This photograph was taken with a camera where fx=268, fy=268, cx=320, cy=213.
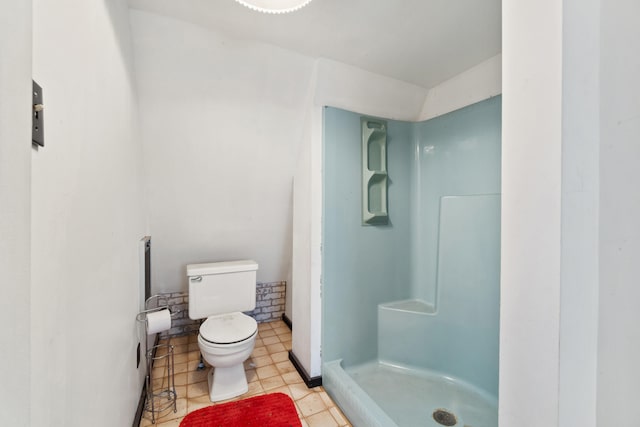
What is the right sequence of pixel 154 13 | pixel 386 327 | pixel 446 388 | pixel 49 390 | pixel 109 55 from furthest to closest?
pixel 386 327 → pixel 446 388 → pixel 154 13 → pixel 109 55 → pixel 49 390

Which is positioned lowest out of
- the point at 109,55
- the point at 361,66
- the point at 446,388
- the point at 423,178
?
the point at 446,388

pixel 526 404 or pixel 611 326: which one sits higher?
pixel 611 326

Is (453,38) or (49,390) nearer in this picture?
(49,390)

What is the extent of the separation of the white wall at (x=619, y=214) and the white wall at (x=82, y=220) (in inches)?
46.4

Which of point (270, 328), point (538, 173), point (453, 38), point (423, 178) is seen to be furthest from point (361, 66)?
point (270, 328)

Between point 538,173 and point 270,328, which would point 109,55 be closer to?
point 538,173

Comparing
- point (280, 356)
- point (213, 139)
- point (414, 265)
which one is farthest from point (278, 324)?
point (213, 139)

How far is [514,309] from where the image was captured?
0.67 meters

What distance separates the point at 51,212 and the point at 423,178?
210 cm

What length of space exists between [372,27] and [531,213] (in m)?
1.30

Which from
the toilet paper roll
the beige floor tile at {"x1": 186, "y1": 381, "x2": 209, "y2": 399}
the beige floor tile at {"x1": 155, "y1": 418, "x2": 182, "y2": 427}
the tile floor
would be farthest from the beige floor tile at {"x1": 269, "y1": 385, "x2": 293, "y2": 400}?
the toilet paper roll

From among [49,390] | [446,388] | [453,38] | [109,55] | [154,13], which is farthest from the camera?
[446,388]

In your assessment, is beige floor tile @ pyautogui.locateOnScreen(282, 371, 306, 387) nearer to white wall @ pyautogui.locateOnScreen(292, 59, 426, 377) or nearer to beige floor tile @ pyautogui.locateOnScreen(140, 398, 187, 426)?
white wall @ pyautogui.locateOnScreen(292, 59, 426, 377)

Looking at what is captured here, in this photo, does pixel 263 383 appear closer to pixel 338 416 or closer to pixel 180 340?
pixel 338 416
